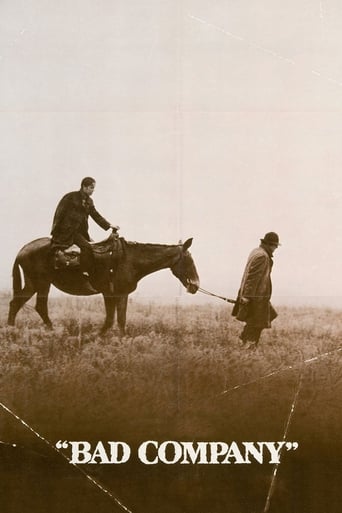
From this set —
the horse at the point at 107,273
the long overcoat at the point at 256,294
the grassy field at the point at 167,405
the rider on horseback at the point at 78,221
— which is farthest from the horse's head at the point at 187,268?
the rider on horseback at the point at 78,221

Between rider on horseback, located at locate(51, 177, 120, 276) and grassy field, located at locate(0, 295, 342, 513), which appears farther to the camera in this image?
rider on horseback, located at locate(51, 177, 120, 276)

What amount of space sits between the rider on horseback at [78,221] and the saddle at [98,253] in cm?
2

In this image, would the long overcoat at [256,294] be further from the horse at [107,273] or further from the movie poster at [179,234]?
the horse at [107,273]

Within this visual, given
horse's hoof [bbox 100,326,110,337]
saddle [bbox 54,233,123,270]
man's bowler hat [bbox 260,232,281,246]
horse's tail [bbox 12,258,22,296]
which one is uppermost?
man's bowler hat [bbox 260,232,281,246]

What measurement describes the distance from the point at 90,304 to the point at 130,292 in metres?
0.25

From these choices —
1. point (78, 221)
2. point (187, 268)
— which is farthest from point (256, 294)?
point (78, 221)

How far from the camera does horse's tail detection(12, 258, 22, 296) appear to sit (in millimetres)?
4223

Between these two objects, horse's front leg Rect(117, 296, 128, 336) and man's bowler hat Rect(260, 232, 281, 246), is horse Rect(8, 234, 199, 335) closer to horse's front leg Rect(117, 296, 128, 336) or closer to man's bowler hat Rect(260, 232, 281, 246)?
horse's front leg Rect(117, 296, 128, 336)

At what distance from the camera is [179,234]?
425cm

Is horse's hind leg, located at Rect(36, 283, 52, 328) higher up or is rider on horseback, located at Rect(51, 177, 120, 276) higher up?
rider on horseback, located at Rect(51, 177, 120, 276)

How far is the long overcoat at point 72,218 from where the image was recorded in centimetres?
427

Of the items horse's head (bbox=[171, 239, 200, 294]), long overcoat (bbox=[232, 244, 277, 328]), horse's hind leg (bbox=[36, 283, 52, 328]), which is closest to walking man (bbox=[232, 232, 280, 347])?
long overcoat (bbox=[232, 244, 277, 328])

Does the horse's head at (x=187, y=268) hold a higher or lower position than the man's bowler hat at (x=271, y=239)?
lower

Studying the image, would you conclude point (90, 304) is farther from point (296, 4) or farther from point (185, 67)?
point (296, 4)
